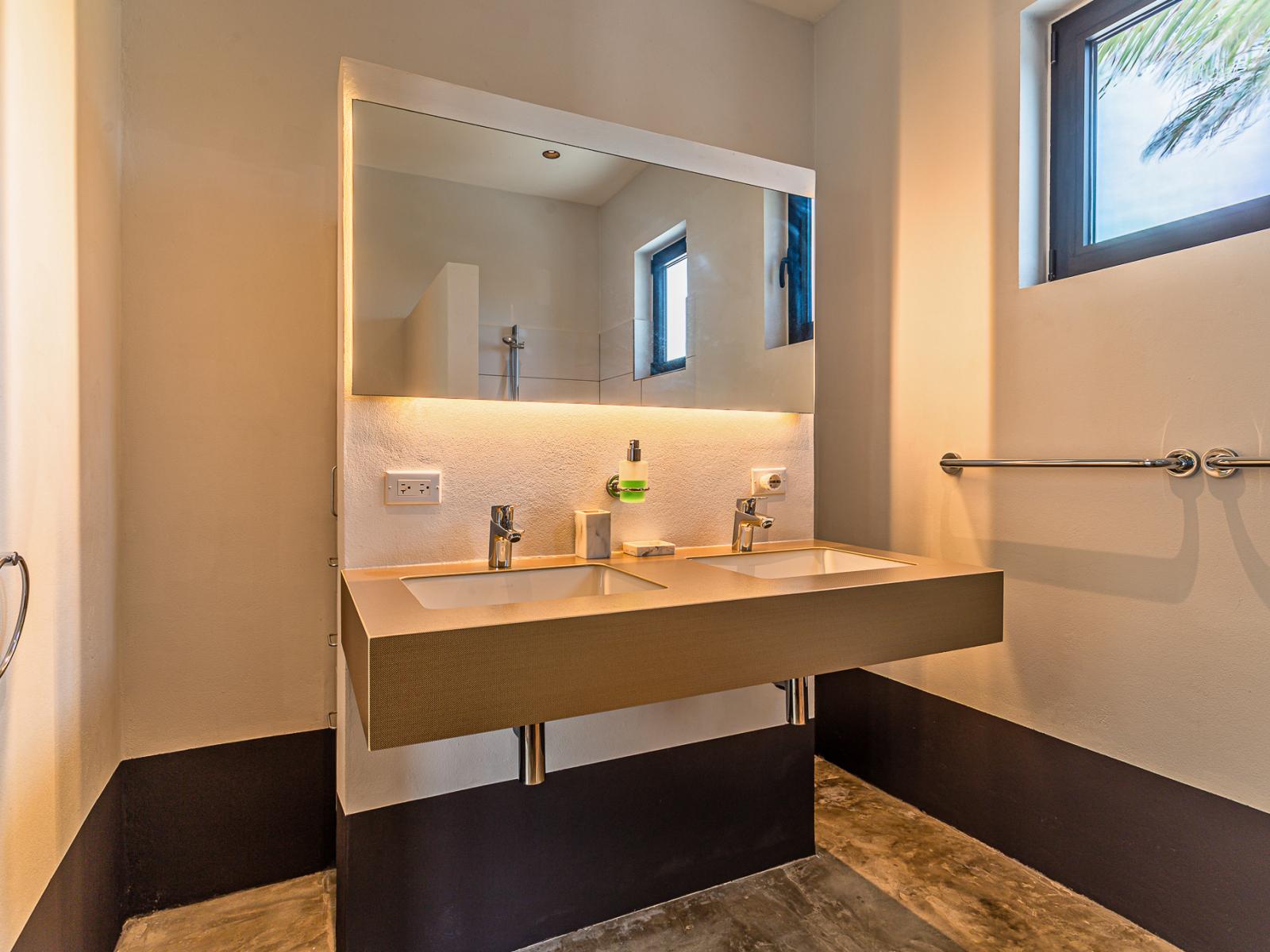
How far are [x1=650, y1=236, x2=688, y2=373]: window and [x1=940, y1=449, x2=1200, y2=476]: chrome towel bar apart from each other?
31.8 inches

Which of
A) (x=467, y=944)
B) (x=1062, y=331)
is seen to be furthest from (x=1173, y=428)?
(x=467, y=944)

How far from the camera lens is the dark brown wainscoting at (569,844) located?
1323 millimetres

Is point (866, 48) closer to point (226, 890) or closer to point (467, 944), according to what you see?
point (467, 944)

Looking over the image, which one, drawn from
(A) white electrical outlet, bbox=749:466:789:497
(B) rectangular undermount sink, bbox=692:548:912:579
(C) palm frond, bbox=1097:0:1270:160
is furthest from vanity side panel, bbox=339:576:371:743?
(C) palm frond, bbox=1097:0:1270:160

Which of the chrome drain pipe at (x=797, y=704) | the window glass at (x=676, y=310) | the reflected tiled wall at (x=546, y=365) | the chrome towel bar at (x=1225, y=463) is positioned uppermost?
the window glass at (x=676, y=310)

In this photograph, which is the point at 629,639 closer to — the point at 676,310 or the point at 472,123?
the point at 676,310

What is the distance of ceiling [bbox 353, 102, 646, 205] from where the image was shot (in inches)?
54.2

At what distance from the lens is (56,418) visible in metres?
1.14

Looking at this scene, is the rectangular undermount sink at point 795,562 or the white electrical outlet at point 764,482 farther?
the white electrical outlet at point 764,482

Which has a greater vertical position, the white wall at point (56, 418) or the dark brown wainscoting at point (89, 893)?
the white wall at point (56, 418)

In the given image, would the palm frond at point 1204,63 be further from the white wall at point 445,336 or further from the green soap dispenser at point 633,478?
the white wall at point 445,336

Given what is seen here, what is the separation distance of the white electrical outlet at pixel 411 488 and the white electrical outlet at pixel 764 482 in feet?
2.72

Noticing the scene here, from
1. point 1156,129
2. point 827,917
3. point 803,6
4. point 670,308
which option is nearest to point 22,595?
point 670,308

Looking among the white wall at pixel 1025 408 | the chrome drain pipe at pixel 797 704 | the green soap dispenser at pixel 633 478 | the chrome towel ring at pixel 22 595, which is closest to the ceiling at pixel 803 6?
the white wall at pixel 1025 408
